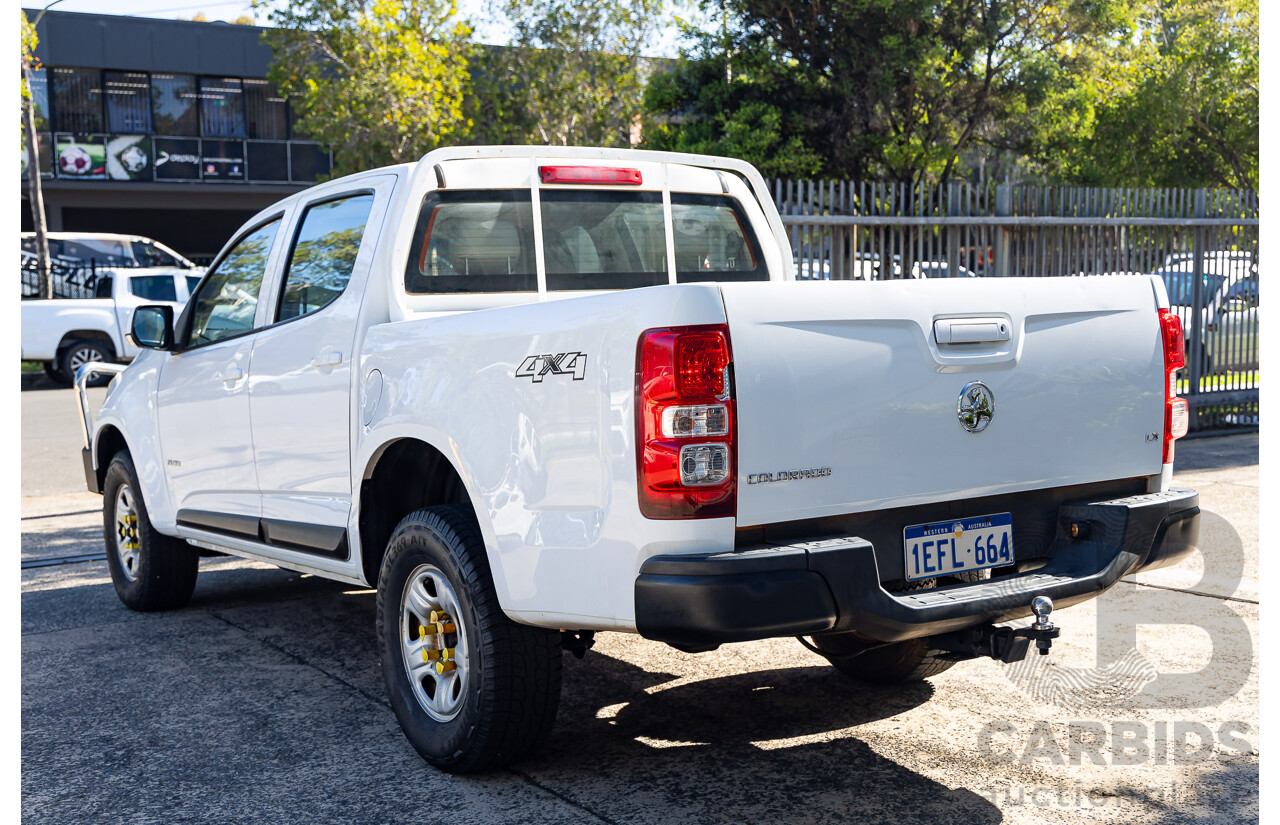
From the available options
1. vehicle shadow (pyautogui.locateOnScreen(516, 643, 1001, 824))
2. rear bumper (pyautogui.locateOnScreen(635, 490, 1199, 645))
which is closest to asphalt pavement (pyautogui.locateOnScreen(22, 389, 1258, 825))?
vehicle shadow (pyautogui.locateOnScreen(516, 643, 1001, 824))

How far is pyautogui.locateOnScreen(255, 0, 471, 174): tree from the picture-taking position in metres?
21.0

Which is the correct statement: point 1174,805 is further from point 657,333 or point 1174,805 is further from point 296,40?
point 296,40

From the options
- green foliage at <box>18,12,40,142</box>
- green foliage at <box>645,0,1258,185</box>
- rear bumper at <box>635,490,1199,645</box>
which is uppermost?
green foliage at <box>18,12,40,142</box>

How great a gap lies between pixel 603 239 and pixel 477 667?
82.3 inches

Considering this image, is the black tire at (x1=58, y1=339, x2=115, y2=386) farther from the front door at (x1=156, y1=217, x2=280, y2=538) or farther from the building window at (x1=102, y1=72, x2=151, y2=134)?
the front door at (x1=156, y1=217, x2=280, y2=538)

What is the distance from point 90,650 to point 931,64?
13.9 metres

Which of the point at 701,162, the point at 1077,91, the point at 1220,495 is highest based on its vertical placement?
the point at 1077,91

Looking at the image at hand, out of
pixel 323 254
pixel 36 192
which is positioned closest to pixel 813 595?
pixel 323 254

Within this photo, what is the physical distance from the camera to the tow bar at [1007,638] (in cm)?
357

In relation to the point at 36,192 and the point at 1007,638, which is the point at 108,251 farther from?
the point at 1007,638

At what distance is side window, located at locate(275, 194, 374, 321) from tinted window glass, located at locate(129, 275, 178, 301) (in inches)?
641

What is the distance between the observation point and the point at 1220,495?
8.87m

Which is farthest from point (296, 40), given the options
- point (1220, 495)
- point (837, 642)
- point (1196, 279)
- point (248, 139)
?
point (837, 642)

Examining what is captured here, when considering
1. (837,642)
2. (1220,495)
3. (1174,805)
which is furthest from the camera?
(1220,495)
